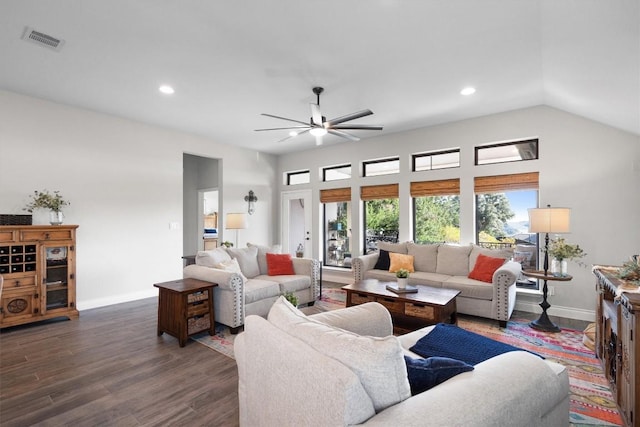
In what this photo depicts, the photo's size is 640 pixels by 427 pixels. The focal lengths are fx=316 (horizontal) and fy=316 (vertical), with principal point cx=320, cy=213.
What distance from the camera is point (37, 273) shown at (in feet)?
12.5

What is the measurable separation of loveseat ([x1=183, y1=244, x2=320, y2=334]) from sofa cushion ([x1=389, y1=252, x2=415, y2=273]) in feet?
3.84

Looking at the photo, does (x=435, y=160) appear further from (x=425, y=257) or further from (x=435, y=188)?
(x=425, y=257)

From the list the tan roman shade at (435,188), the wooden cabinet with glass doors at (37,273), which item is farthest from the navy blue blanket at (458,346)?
the wooden cabinet with glass doors at (37,273)

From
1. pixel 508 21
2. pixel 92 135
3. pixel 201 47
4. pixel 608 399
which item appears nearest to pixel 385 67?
pixel 508 21

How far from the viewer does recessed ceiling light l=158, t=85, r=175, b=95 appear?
3794mm

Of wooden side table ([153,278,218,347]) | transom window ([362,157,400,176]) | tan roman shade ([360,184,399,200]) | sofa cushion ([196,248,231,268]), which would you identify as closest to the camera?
wooden side table ([153,278,218,347])

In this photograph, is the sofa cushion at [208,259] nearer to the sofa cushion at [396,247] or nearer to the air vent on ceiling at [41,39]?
the air vent on ceiling at [41,39]

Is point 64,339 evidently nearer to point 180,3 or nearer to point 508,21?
point 180,3

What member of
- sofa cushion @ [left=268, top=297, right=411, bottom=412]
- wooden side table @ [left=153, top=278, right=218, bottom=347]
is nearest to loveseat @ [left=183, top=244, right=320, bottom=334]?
wooden side table @ [left=153, top=278, right=218, bottom=347]

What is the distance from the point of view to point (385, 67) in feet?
10.9

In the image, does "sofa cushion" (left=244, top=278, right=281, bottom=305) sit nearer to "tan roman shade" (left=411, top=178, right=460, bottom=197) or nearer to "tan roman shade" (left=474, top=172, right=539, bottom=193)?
"tan roman shade" (left=411, top=178, right=460, bottom=197)

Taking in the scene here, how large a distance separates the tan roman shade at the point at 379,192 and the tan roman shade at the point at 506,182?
4.51ft

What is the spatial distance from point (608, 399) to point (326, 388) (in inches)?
98.7

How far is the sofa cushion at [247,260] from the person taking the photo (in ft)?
14.6
